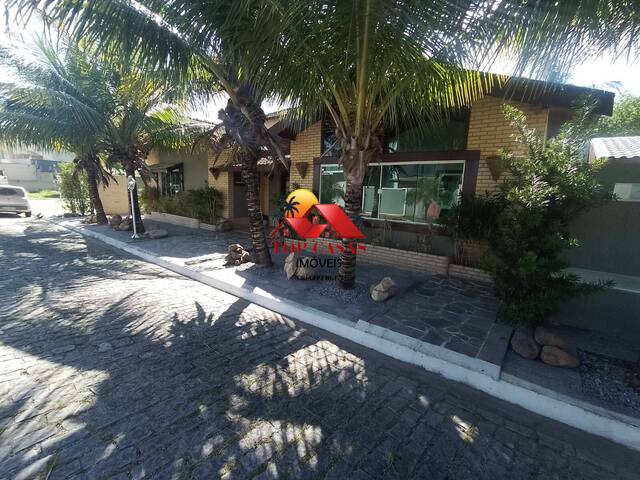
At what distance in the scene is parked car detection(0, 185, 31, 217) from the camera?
15.6 m

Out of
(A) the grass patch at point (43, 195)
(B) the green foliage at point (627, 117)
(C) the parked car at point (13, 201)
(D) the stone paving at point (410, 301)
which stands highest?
(B) the green foliage at point (627, 117)

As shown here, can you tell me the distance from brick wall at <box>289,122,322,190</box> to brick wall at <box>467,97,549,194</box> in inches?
175

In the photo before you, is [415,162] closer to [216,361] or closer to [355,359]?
[355,359]

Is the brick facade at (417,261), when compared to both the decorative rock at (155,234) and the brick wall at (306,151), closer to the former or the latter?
the brick wall at (306,151)

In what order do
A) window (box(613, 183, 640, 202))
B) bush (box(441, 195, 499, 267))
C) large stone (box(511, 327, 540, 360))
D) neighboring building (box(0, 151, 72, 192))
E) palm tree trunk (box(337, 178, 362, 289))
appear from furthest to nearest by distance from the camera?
neighboring building (box(0, 151, 72, 192)), bush (box(441, 195, 499, 267)), window (box(613, 183, 640, 202)), palm tree trunk (box(337, 178, 362, 289)), large stone (box(511, 327, 540, 360))

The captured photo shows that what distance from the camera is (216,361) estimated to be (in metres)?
3.51

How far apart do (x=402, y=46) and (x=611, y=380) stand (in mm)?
4750

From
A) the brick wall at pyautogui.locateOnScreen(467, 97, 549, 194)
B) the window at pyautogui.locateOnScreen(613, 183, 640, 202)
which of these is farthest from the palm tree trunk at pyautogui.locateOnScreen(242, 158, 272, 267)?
the window at pyautogui.locateOnScreen(613, 183, 640, 202)

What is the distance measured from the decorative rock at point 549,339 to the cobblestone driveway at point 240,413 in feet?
3.88

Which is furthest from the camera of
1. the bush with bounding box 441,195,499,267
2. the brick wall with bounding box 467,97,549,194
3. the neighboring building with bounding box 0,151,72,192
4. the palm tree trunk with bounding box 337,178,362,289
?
the neighboring building with bounding box 0,151,72,192

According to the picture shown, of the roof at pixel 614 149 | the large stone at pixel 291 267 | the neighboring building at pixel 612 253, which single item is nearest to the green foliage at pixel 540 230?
the neighboring building at pixel 612 253

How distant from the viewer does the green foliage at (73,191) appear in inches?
662
